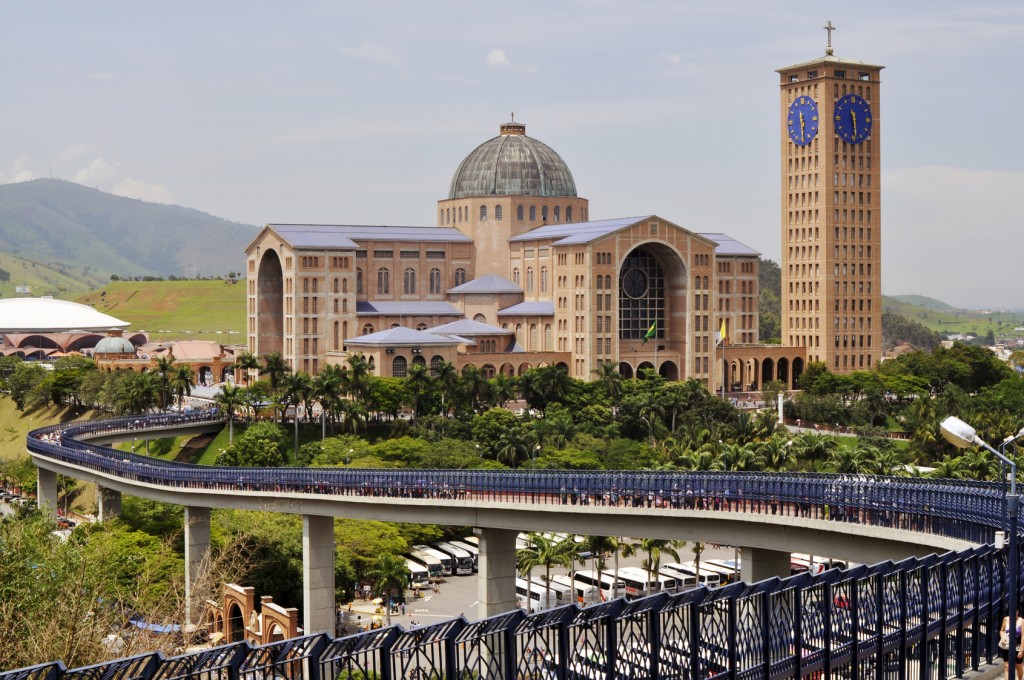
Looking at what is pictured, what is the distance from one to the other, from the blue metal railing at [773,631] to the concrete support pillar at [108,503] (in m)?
50.1

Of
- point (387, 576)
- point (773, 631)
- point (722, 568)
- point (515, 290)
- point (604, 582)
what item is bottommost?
point (604, 582)

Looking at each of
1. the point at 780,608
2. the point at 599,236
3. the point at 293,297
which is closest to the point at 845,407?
the point at 599,236

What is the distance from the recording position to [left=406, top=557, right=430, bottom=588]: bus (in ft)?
257

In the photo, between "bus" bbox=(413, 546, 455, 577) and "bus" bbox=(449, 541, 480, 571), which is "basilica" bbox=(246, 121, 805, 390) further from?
"bus" bbox=(413, 546, 455, 577)

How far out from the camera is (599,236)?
12738 cm

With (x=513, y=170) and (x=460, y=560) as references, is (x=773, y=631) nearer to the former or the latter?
(x=460, y=560)

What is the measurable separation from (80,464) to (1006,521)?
6192 centimetres

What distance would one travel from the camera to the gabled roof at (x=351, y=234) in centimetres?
13338

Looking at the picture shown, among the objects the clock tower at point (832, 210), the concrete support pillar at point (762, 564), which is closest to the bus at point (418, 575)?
the concrete support pillar at point (762, 564)

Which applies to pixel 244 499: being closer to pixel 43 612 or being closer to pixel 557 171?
pixel 43 612

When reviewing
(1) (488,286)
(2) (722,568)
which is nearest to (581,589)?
(2) (722,568)

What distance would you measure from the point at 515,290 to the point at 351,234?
17.1 meters

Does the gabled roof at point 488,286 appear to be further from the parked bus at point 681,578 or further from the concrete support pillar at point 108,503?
the parked bus at point 681,578

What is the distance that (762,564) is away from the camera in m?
49.5
